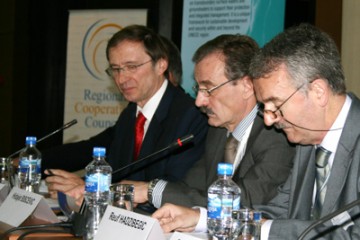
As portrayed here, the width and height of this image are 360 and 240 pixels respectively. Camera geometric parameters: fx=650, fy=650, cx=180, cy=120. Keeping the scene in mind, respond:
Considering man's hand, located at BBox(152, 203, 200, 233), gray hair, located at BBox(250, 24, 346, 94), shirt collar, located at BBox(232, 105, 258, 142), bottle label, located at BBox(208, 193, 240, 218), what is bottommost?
man's hand, located at BBox(152, 203, 200, 233)

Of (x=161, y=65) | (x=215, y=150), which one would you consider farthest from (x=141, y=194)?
(x=161, y=65)

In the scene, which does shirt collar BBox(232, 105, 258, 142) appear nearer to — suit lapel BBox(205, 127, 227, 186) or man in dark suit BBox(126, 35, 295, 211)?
man in dark suit BBox(126, 35, 295, 211)

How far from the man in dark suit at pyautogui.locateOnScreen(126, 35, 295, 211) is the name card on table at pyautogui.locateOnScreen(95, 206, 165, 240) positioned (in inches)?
30.5

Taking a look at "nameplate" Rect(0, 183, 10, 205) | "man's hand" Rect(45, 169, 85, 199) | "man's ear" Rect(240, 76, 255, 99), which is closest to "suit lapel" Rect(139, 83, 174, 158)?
"man's hand" Rect(45, 169, 85, 199)

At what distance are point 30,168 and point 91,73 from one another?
266 centimetres

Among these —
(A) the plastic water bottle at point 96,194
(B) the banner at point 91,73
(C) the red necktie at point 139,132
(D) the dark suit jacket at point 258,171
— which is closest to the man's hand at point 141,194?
(D) the dark suit jacket at point 258,171

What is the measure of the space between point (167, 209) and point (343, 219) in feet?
2.10

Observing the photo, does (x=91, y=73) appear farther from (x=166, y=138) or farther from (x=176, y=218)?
(x=176, y=218)

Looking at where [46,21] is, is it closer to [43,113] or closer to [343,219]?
[43,113]

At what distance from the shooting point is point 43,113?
23.8ft

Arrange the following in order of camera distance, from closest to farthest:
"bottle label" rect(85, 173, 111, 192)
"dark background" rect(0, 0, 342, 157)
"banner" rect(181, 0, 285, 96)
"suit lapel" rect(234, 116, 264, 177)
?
"bottle label" rect(85, 173, 111, 192), "suit lapel" rect(234, 116, 264, 177), "banner" rect(181, 0, 285, 96), "dark background" rect(0, 0, 342, 157)

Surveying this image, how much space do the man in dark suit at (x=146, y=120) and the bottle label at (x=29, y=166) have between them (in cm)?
30

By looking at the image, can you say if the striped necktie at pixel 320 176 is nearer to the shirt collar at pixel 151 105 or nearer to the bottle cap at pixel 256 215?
the bottle cap at pixel 256 215

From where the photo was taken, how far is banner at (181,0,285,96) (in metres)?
4.89
